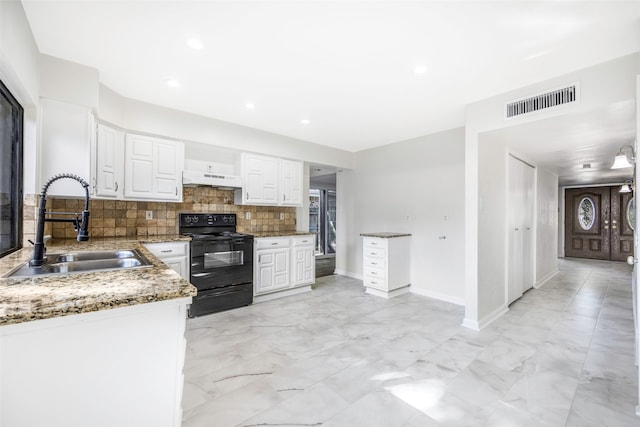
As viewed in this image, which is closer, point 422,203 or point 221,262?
point 221,262

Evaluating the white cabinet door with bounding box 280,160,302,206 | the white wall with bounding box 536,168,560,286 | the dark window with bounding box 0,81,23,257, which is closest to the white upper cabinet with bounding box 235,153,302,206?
the white cabinet door with bounding box 280,160,302,206

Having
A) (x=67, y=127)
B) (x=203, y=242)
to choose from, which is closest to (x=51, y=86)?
(x=67, y=127)

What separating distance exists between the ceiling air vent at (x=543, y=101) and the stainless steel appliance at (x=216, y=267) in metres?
3.17

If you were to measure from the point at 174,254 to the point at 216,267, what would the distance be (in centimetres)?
49

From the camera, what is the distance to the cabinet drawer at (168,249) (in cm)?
305

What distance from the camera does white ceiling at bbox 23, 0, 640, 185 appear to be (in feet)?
5.82

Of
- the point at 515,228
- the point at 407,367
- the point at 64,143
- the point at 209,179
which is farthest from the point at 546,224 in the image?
the point at 64,143

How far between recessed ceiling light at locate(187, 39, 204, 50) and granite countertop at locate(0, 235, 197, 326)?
1.65m

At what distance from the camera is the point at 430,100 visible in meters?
3.04

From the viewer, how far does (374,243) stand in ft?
14.1

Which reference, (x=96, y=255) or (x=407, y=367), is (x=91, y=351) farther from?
(x=407, y=367)

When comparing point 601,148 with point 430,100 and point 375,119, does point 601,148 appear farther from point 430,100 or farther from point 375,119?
point 375,119

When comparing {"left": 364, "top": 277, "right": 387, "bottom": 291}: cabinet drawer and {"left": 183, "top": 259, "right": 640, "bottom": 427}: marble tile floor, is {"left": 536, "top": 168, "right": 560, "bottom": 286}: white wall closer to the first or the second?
{"left": 183, "top": 259, "right": 640, "bottom": 427}: marble tile floor

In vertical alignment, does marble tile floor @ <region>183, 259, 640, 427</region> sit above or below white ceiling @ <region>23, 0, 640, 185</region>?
below
